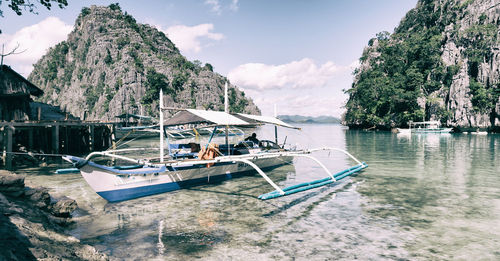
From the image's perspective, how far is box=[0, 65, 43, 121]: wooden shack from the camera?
2369cm

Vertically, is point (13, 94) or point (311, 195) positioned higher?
point (13, 94)

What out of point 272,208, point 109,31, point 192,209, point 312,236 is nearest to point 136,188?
point 192,209

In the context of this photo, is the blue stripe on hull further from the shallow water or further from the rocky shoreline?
the rocky shoreline

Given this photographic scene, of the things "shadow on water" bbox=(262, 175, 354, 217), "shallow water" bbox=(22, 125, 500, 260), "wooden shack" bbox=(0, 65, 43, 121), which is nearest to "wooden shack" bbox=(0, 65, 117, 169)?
"wooden shack" bbox=(0, 65, 43, 121)

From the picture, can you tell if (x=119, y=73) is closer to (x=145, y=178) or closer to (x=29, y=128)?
(x=29, y=128)

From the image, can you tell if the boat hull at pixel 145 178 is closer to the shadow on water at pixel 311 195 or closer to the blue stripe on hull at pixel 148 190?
the blue stripe on hull at pixel 148 190

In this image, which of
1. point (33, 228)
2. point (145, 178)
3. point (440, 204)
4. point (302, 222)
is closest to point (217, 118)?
point (145, 178)

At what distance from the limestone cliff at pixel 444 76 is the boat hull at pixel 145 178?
7094cm

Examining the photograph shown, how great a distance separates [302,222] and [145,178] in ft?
22.2

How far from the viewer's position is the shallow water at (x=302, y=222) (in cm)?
728

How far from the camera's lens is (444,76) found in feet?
251

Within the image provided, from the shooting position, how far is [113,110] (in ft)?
371

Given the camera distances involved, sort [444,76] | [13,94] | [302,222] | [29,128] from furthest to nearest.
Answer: [444,76] → [13,94] → [29,128] → [302,222]

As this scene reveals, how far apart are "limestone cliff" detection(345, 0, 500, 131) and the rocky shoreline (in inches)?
3070
